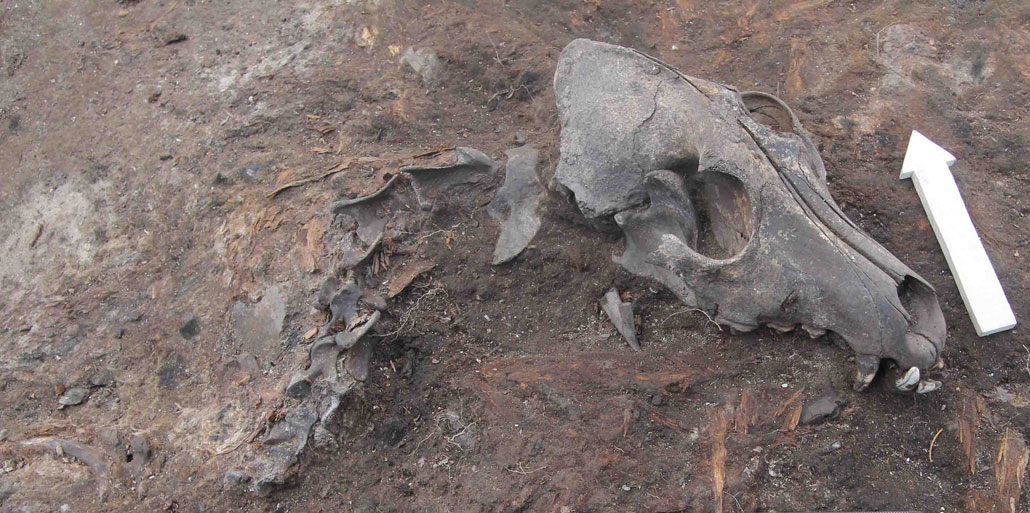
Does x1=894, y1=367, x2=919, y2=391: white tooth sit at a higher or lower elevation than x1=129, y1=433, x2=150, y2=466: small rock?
higher

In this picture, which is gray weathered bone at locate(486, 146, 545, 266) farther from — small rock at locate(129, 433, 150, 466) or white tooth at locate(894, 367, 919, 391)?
small rock at locate(129, 433, 150, 466)

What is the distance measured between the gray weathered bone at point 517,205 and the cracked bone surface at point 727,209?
33cm

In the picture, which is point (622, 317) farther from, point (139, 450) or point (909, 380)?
point (139, 450)

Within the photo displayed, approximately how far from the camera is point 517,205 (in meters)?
4.76

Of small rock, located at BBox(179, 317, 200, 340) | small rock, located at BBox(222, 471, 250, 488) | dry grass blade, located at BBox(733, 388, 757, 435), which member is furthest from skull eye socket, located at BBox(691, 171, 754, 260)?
small rock, located at BBox(179, 317, 200, 340)

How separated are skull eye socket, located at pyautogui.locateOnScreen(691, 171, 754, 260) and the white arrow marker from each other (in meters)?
1.51

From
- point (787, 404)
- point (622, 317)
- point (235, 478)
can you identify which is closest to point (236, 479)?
point (235, 478)

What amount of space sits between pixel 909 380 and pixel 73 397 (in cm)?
Result: 503

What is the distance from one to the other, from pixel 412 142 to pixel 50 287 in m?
2.92

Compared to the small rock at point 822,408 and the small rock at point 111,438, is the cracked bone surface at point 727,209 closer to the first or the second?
the small rock at point 822,408

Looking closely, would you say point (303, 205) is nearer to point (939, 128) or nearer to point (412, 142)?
point (412, 142)

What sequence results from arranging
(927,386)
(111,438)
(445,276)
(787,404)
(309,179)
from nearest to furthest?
(927,386), (787,404), (111,438), (445,276), (309,179)

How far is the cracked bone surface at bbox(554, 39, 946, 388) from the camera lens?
11.9ft

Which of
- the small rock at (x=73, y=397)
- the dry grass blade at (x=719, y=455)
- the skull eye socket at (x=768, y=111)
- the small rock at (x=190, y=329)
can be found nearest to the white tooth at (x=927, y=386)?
the dry grass blade at (x=719, y=455)
